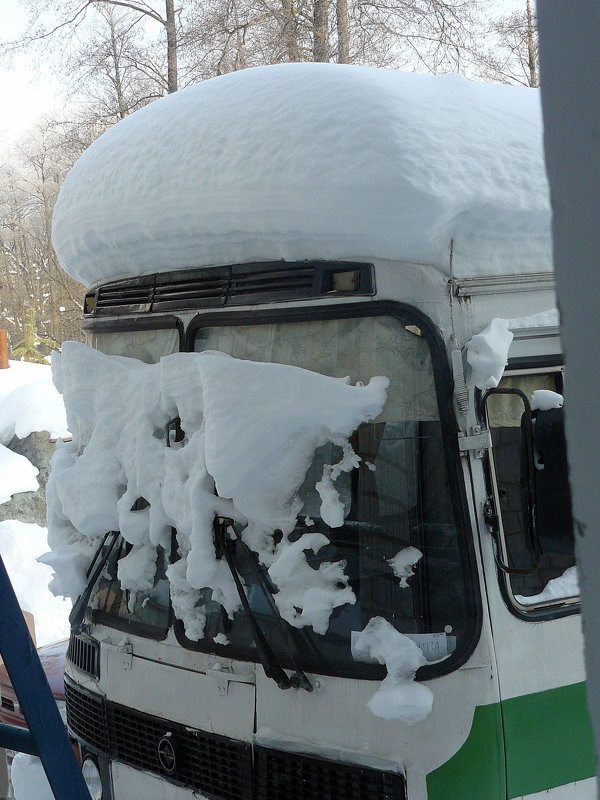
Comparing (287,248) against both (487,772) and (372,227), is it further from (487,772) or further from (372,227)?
(487,772)

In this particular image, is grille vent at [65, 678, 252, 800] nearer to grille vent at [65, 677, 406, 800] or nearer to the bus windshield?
grille vent at [65, 677, 406, 800]

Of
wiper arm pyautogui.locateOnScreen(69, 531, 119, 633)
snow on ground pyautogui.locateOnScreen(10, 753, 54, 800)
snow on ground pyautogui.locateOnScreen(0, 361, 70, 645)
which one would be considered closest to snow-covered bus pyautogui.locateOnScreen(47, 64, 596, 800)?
wiper arm pyautogui.locateOnScreen(69, 531, 119, 633)

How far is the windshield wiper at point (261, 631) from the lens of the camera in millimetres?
2584

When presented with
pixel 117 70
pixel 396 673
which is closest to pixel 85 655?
pixel 396 673

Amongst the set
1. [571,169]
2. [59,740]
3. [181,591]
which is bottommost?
[59,740]

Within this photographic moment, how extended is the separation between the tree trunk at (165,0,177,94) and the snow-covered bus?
Answer: 39.0 ft

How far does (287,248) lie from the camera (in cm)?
268

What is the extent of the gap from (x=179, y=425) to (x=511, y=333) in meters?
1.10

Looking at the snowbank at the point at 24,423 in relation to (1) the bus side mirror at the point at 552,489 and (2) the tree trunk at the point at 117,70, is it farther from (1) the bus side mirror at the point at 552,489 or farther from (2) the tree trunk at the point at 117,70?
(1) the bus side mirror at the point at 552,489

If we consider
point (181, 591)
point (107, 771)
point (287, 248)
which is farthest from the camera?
point (107, 771)

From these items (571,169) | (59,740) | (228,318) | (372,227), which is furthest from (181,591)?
(571,169)

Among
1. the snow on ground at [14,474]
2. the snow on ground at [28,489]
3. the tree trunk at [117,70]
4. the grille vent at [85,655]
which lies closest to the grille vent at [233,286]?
the grille vent at [85,655]

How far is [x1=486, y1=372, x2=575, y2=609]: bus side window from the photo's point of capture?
7.77 feet

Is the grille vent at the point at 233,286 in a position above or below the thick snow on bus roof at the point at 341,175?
below
